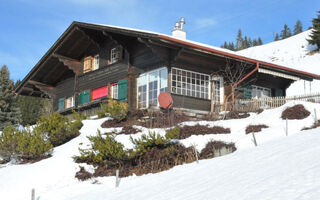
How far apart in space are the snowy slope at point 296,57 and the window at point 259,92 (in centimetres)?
299

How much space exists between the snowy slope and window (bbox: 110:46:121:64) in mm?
12428

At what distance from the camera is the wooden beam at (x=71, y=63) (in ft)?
79.6

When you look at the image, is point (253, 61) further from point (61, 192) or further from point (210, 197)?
point (210, 197)

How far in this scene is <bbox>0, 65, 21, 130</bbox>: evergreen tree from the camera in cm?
2948

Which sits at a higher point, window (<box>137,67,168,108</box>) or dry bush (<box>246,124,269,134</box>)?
window (<box>137,67,168,108</box>)

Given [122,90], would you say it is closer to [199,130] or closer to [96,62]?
[96,62]

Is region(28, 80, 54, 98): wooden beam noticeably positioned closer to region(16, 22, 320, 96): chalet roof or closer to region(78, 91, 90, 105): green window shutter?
region(16, 22, 320, 96): chalet roof

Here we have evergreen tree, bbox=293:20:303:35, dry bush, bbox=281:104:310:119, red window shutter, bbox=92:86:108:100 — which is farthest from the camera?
evergreen tree, bbox=293:20:303:35

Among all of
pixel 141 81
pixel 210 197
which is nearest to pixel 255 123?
pixel 141 81

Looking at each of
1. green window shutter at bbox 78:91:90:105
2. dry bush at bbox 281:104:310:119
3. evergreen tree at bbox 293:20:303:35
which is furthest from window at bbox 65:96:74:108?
evergreen tree at bbox 293:20:303:35

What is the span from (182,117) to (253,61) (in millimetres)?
5005

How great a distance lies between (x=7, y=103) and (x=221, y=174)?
25746 mm

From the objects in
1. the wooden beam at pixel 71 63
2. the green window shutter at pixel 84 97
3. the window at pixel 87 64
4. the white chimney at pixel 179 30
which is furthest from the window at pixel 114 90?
the white chimney at pixel 179 30

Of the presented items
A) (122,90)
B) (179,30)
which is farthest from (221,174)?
(179,30)
